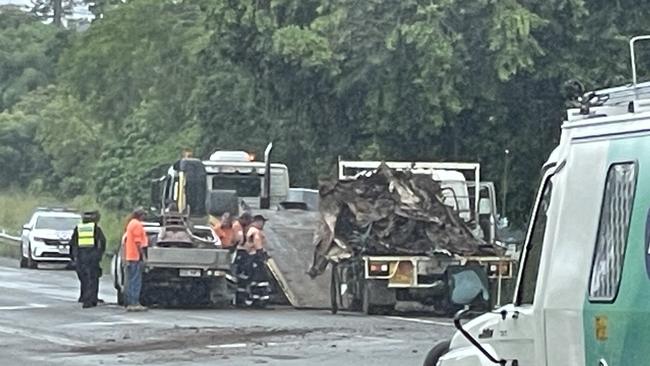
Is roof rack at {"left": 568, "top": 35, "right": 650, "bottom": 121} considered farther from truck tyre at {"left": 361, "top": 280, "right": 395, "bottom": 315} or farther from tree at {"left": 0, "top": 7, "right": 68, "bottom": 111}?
tree at {"left": 0, "top": 7, "right": 68, "bottom": 111}

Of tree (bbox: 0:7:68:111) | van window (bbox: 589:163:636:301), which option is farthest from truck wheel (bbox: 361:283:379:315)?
tree (bbox: 0:7:68:111)

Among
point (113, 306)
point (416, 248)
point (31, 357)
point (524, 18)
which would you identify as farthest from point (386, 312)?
point (31, 357)

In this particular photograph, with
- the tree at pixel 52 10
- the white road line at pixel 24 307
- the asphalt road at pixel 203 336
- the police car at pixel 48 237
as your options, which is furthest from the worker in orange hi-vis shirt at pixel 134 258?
the tree at pixel 52 10

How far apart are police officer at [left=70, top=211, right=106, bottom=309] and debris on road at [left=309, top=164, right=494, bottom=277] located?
3.75m

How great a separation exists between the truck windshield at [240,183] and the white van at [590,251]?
2351 cm

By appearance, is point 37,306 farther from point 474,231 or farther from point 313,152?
point 313,152

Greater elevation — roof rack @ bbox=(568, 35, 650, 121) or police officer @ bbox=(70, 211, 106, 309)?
roof rack @ bbox=(568, 35, 650, 121)

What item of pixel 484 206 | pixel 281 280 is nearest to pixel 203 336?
pixel 281 280

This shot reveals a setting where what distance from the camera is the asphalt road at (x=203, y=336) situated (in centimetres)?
1847

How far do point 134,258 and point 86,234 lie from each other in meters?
1.68

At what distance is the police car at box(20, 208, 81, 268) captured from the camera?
42.9 m

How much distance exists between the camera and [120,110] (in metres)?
64.0

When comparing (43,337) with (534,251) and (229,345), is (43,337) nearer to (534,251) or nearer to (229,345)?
(229,345)

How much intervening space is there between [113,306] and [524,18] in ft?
31.6
